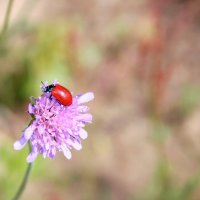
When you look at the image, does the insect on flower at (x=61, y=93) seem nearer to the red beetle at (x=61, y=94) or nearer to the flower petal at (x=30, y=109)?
the red beetle at (x=61, y=94)

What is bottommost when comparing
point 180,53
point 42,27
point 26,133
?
point 26,133

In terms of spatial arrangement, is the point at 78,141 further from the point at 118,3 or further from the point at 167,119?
the point at 118,3

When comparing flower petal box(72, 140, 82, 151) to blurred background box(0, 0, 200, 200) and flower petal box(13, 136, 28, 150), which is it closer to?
flower petal box(13, 136, 28, 150)

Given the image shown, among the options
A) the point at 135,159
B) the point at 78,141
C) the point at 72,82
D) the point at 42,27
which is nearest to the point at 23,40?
the point at 42,27

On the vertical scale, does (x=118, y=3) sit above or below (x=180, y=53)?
above

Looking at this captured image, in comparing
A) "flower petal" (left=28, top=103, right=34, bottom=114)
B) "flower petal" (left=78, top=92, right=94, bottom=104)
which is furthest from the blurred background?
"flower petal" (left=28, top=103, right=34, bottom=114)
